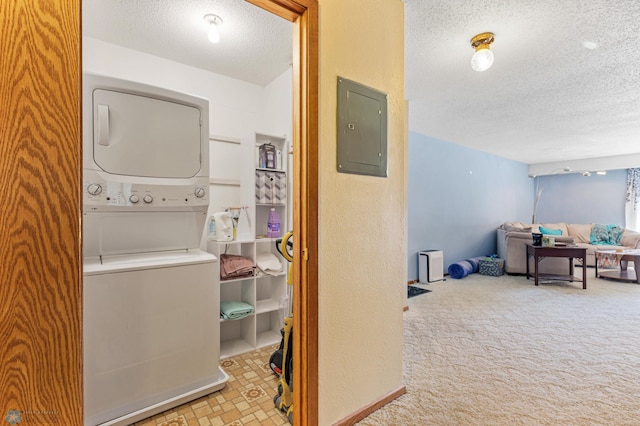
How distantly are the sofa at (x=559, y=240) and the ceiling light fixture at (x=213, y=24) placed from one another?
5.65 metres

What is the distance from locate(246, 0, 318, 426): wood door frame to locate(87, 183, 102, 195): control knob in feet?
3.97

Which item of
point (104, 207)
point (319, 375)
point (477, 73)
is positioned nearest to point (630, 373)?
point (319, 375)

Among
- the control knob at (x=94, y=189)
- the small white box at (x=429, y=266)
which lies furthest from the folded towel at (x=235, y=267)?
the small white box at (x=429, y=266)

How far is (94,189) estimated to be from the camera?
166 centimetres

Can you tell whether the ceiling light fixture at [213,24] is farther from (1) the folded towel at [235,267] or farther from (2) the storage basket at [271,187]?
(1) the folded towel at [235,267]

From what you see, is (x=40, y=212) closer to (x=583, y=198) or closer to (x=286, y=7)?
(x=286, y=7)

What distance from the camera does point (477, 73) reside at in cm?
283

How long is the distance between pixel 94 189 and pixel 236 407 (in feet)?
5.13

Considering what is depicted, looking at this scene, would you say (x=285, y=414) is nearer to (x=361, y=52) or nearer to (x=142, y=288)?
(x=142, y=288)

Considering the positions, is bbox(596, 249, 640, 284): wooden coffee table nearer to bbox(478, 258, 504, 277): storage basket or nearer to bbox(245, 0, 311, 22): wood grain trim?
bbox(478, 258, 504, 277): storage basket

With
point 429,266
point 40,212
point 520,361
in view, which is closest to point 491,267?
point 429,266

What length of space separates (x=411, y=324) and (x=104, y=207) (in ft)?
9.61

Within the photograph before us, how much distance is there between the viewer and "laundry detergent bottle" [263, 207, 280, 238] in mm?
2721

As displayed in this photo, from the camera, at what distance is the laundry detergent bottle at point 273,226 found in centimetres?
272
